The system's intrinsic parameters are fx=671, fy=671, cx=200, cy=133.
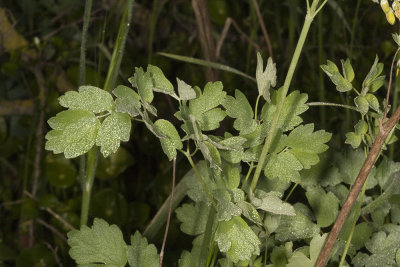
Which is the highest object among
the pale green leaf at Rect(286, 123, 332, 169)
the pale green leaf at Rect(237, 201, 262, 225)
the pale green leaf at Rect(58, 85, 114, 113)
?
the pale green leaf at Rect(58, 85, 114, 113)

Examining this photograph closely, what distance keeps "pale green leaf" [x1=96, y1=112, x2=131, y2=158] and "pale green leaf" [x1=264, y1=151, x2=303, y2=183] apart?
183mm

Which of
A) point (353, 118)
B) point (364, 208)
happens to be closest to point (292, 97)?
point (364, 208)

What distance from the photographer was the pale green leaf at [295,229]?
0.90m

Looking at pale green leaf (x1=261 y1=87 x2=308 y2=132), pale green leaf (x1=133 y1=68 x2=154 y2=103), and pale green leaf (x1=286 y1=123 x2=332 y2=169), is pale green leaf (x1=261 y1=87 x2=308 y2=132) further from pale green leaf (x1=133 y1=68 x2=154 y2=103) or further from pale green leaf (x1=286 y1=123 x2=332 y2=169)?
pale green leaf (x1=133 y1=68 x2=154 y2=103)

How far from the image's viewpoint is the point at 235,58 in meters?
1.99

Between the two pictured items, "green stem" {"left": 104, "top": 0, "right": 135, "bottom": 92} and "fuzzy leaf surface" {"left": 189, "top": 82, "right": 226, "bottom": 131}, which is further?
"green stem" {"left": 104, "top": 0, "right": 135, "bottom": 92}

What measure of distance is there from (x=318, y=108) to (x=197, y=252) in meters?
0.73

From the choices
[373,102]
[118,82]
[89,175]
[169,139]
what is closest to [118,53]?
[89,175]

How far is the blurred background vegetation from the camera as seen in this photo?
57.1 inches

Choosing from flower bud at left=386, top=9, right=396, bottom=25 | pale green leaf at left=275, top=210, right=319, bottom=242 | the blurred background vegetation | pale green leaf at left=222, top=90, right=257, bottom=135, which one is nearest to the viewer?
flower bud at left=386, top=9, right=396, bottom=25

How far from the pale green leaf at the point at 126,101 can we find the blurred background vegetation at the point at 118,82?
0.45m

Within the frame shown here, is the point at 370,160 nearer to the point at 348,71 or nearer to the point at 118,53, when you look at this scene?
the point at 348,71

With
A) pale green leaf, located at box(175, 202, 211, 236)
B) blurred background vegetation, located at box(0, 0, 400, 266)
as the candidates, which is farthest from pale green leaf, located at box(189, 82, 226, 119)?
blurred background vegetation, located at box(0, 0, 400, 266)

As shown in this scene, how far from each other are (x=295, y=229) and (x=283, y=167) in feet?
0.47
